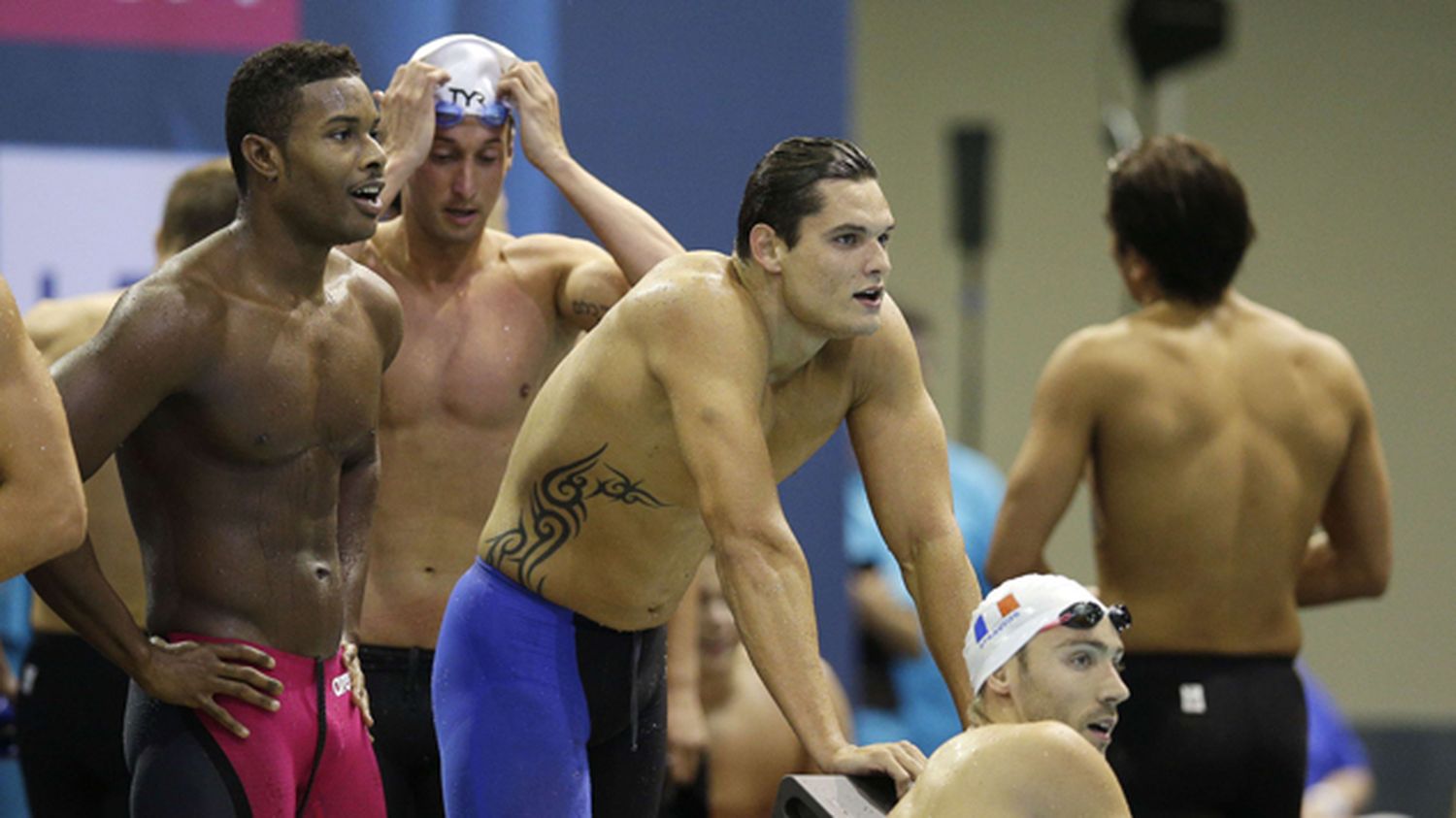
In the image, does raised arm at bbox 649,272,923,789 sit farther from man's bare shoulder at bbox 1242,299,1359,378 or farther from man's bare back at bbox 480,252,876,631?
man's bare shoulder at bbox 1242,299,1359,378

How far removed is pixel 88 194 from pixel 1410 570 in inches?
292

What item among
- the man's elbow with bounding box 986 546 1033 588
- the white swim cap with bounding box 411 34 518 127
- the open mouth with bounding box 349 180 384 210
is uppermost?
the white swim cap with bounding box 411 34 518 127

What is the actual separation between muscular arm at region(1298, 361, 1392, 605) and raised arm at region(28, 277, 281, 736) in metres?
2.70

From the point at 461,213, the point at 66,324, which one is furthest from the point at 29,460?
the point at 66,324

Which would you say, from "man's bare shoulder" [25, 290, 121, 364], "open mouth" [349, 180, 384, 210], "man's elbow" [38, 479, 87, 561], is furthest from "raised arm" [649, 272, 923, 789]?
"man's bare shoulder" [25, 290, 121, 364]

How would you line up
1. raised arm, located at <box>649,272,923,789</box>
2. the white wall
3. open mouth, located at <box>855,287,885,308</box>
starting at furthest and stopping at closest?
the white wall < open mouth, located at <box>855,287,885,308</box> < raised arm, located at <box>649,272,923,789</box>

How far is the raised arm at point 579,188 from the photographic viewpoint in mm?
4145

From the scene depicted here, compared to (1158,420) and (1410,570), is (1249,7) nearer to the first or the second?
(1410,570)

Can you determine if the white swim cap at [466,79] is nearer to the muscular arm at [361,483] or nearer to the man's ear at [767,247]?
the muscular arm at [361,483]

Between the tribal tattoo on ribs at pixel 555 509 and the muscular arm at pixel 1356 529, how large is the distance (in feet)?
6.66

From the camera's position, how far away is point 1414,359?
10469 mm

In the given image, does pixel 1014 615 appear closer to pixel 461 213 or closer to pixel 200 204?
pixel 461 213

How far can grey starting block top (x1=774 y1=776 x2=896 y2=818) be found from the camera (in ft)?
9.20

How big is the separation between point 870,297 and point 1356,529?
205 centimetres
